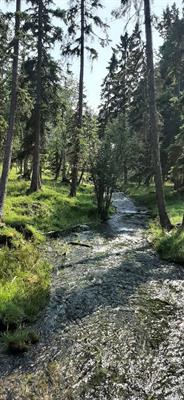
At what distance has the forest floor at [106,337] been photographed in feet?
22.2

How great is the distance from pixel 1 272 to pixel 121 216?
53.9ft

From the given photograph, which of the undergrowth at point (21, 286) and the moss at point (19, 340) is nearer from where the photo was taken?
the moss at point (19, 340)

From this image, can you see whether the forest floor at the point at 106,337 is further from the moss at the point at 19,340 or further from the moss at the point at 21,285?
the moss at the point at 21,285

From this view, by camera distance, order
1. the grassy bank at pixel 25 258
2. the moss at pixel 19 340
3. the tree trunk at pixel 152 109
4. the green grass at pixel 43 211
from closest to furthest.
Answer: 1. the moss at pixel 19 340
2. the grassy bank at pixel 25 258
3. the tree trunk at pixel 152 109
4. the green grass at pixel 43 211

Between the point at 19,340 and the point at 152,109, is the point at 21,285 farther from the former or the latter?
the point at 152,109

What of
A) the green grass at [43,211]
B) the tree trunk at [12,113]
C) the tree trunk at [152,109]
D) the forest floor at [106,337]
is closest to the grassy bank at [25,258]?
the green grass at [43,211]

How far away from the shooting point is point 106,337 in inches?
340

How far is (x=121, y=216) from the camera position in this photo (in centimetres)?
2736

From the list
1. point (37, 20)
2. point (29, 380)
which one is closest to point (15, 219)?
point (29, 380)

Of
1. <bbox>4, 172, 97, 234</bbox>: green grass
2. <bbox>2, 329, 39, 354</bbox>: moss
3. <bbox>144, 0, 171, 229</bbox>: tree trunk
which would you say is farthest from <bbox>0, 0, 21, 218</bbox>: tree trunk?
<bbox>2, 329, 39, 354</bbox>: moss

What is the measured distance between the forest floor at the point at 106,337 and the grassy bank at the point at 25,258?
14.9 inches

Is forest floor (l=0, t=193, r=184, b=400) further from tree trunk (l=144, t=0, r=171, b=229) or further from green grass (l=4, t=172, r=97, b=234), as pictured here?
green grass (l=4, t=172, r=97, b=234)

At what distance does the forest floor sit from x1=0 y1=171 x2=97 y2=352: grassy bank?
38 centimetres

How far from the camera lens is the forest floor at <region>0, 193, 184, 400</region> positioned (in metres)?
6.77
